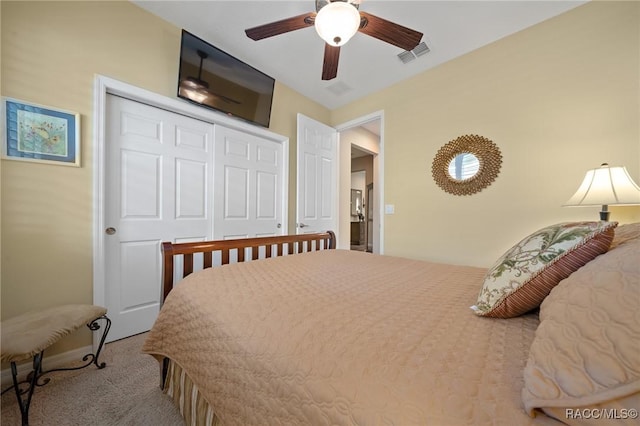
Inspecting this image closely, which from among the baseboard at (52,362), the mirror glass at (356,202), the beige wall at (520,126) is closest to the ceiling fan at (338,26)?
the beige wall at (520,126)

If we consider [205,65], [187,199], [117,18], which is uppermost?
[117,18]

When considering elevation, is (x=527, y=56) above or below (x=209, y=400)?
above

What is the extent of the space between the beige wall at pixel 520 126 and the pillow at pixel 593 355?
1941mm

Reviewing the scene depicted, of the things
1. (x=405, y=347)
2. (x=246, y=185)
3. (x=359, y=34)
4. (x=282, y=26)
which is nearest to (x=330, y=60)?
(x=282, y=26)

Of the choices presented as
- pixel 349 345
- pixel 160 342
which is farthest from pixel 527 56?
pixel 160 342

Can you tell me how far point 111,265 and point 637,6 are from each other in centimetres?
431

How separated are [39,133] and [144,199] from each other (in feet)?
2.33

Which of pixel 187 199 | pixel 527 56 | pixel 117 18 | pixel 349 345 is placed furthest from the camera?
pixel 187 199

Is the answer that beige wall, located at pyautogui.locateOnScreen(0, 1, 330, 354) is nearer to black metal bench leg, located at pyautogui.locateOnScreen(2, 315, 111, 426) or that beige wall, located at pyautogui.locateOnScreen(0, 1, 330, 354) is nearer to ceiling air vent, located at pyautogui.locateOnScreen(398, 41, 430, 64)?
black metal bench leg, located at pyautogui.locateOnScreen(2, 315, 111, 426)

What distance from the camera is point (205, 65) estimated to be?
2139mm

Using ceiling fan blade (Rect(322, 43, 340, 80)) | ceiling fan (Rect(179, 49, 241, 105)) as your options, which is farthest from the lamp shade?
ceiling fan (Rect(179, 49, 241, 105))

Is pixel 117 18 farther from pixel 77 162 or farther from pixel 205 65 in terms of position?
pixel 77 162

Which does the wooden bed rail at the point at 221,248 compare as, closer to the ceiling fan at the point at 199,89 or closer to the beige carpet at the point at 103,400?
the beige carpet at the point at 103,400

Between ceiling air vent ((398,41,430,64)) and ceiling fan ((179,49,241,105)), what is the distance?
1.92 m
